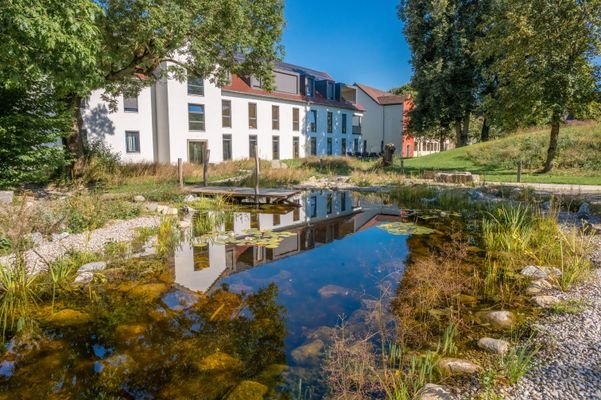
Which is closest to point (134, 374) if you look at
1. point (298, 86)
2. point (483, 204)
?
point (483, 204)

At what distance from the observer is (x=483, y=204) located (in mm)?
11289

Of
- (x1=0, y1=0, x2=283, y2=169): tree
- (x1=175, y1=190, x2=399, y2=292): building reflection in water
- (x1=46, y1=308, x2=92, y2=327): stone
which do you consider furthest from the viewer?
(x1=0, y1=0, x2=283, y2=169): tree

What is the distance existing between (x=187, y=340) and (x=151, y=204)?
734 centimetres

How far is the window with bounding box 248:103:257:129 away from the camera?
2884 centimetres

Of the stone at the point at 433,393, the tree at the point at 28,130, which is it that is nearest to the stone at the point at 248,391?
the stone at the point at 433,393

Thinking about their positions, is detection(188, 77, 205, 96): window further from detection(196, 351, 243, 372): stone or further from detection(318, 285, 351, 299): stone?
Result: detection(196, 351, 243, 372): stone

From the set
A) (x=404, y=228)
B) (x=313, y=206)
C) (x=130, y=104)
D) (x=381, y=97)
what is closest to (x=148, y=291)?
(x=404, y=228)

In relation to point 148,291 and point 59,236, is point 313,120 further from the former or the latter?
point 148,291

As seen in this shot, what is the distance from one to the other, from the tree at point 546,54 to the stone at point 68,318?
16584 millimetres

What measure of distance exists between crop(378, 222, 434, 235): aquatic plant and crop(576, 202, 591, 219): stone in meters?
3.38

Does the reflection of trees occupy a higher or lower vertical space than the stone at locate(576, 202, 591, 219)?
lower

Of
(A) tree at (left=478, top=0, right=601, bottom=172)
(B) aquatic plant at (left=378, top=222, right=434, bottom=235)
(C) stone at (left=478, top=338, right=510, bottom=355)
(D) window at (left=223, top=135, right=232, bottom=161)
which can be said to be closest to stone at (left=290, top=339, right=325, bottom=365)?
(C) stone at (left=478, top=338, right=510, bottom=355)

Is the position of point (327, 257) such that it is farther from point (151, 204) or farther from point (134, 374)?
point (151, 204)

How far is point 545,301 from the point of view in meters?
4.54
